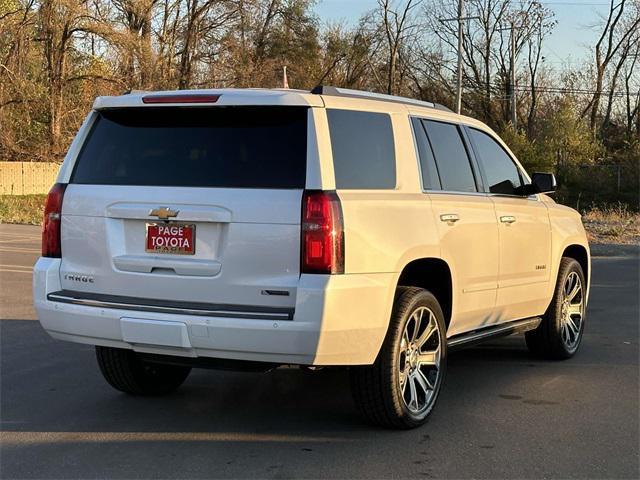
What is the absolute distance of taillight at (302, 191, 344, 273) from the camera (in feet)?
13.8

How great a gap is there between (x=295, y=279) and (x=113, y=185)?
1.34 meters

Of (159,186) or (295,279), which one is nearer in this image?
(295,279)

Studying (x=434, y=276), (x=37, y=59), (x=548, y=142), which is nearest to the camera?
(x=434, y=276)

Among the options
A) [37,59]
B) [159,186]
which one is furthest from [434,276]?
[37,59]

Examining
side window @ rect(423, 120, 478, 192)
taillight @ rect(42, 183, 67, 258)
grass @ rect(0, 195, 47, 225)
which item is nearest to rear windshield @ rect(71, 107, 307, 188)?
taillight @ rect(42, 183, 67, 258)

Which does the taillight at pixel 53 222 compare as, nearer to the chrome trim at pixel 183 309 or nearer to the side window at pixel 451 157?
the chrome trim at pixel 183 309

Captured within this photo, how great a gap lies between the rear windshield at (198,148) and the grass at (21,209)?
2256 cm

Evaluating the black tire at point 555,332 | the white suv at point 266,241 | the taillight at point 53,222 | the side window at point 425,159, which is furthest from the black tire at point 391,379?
the black tire at point 555,332

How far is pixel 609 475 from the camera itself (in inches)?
165

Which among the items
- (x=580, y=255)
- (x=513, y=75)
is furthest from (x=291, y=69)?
(x=580, y=255)

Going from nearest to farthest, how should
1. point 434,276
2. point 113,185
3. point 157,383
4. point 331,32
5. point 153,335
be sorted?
1. point 153,335
2. point 113,185
3. point 434,276
4. point 157,383
5. point 331,32

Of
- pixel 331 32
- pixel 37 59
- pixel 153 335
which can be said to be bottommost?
pixel 153 335

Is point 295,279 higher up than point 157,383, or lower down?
higher up

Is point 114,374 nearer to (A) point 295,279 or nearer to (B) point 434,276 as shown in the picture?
(A) point 295,279
